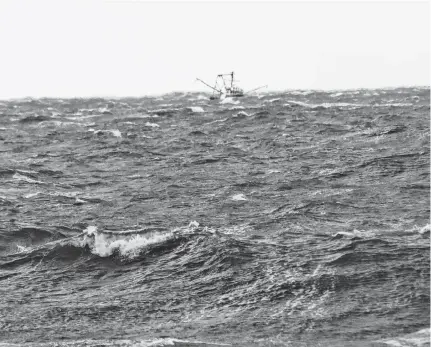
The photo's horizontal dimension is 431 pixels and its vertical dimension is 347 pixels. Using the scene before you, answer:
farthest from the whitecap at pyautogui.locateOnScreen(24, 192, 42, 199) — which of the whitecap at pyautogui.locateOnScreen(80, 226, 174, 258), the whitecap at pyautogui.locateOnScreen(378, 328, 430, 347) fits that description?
the whitecap at pyautogui.locateOnScreen(378, 328, 430, 347)

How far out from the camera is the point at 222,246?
1368 cm

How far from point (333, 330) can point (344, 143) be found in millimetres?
21235

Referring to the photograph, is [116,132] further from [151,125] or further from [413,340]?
[413,340]

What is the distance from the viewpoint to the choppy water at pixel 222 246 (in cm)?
1009

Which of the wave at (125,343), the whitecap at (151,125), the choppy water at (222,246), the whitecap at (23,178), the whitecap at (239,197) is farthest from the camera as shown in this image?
the whitecap at (151,125)

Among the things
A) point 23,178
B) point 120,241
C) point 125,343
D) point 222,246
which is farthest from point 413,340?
point 23,178

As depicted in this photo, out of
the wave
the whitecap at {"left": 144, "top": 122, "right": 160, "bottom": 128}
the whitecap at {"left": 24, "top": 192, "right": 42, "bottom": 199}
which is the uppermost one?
the whitecap at {"left": 144, "top": 122, "right": 160, "bottom": 128}

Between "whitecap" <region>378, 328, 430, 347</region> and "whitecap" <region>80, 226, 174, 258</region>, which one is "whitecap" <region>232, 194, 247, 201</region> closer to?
"whitecap" <region>80, 226, 174, 258</region>

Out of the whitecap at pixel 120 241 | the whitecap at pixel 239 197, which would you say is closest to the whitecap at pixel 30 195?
Result: the whitecap at pixel 239 197

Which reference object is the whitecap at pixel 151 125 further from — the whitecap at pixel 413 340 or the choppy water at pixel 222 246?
the whitecap at pixel 413 340

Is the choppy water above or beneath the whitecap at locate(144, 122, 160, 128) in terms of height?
beneath

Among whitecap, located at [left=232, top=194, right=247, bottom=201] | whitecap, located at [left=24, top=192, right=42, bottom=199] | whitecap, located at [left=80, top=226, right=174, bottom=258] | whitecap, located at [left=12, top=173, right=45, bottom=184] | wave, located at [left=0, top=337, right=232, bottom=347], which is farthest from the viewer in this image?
whitecap, located at [left=12, top=173, right=45, bottom=184]

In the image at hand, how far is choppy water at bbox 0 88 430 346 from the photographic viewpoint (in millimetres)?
10086

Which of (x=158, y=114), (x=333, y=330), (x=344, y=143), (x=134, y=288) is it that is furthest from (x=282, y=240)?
(x=158, y=114)
